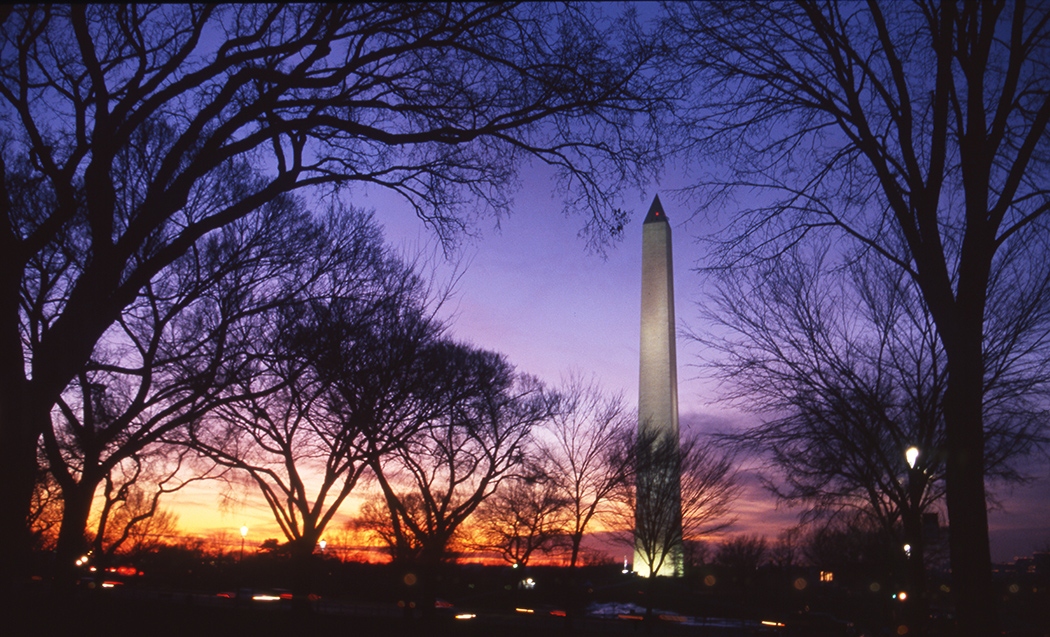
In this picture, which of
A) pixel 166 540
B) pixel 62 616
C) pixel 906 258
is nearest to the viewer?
pixel 62 616

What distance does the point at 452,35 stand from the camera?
6684 mm

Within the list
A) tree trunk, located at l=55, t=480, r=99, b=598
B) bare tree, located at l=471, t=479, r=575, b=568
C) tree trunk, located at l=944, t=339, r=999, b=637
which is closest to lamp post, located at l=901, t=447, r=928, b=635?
tree trunk, located at l=944, t=339, r=999, b=637

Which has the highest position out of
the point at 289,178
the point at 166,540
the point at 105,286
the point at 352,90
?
the point at 352,90

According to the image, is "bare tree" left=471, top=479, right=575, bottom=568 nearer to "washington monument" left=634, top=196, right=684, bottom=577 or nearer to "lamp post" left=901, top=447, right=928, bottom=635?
"washington monument" left=634, top=196, right=684, bottom=577

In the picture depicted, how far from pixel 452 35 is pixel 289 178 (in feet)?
6.87

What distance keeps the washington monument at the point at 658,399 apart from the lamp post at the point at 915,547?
44.1ft

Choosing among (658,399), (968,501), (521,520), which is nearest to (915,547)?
(968,501)

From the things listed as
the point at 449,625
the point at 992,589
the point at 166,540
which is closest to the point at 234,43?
the point at 992,589

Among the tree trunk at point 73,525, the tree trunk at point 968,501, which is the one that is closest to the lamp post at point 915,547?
the tree trunk at point 968,501

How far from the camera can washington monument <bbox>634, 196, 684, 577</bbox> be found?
29.2 m

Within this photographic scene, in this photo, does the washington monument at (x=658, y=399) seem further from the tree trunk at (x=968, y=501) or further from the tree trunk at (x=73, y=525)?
the tree trunk at (x=968, y=501)

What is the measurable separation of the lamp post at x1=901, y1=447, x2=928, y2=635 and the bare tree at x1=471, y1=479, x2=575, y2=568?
12.8 meters

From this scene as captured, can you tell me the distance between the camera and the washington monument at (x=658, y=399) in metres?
29.2

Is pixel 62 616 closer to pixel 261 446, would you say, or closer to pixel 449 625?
pixel 449 625
